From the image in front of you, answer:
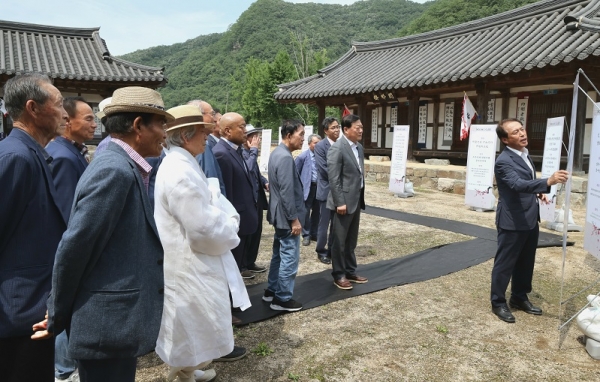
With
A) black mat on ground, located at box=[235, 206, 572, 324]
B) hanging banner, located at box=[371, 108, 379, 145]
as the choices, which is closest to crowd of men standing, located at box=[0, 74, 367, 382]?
black mat on ground, located at box=[235, 206, 572, 324]

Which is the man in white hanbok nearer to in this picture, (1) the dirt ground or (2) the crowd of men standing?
(2) the crowd of men standing

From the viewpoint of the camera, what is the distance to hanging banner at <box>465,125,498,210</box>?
8727 mm

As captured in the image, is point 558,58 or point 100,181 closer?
point 100,181

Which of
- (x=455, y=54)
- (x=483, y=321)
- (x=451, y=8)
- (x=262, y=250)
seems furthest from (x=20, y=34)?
(x=451, y=8)

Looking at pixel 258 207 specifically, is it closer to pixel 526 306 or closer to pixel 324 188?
pixel 324 188

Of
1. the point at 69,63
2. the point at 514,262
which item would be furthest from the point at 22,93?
the point at 69,63

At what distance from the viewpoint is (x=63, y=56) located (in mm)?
13477

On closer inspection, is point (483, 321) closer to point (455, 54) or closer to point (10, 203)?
point (10, 203)

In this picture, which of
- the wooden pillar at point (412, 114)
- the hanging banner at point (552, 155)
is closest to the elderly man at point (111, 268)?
the hanging banner at point (552, 155)

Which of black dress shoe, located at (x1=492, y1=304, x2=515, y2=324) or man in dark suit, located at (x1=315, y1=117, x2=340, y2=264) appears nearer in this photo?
black dress shoe, located at (x1=492, y1=304, x2=515, y2=324)

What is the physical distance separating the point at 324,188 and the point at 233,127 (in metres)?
2.27

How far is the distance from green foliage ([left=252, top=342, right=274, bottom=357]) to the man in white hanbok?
88 centimetres

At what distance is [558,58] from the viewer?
27.4ft

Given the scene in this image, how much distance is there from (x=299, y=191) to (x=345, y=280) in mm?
1294
